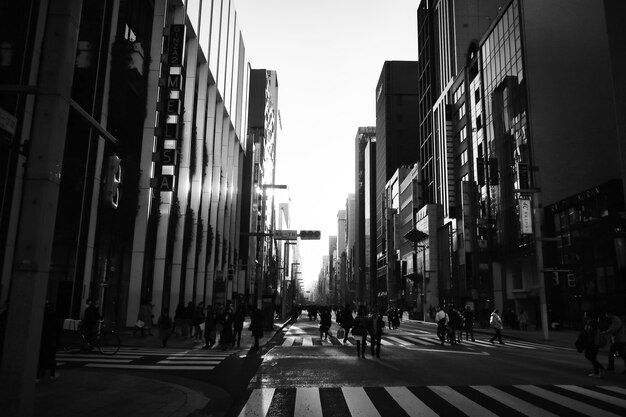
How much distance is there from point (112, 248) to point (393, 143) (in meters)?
108

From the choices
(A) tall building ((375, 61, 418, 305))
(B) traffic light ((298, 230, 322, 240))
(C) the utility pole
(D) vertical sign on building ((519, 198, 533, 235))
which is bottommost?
(C) the utility pole

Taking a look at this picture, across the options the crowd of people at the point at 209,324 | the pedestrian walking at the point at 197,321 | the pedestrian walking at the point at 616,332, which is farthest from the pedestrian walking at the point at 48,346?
the pedestrian walking at the point at 616,332

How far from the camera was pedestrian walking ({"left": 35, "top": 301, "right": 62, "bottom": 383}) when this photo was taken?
33.2ft

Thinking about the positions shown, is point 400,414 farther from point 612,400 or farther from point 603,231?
point 603,231

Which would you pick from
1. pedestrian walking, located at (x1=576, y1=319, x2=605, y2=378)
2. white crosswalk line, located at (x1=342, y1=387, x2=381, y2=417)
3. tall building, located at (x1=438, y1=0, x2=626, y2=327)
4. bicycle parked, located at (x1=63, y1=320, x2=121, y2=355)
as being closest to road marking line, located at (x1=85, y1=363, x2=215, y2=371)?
bicycle parked, located at (x1=63, y1=320, x2=121, y2=355)

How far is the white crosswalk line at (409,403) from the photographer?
7.93 meters

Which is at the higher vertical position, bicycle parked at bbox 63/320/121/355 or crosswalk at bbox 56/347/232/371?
bicycle parked at bbox 63/320/121/355

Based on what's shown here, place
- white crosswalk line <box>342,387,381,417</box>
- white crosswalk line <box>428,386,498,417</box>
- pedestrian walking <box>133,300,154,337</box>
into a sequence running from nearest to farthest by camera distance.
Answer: white crosswalk line <box>342,387,381,417</box> < white crosswalk line <box>428,386,498,417</box> < pedestrian walking <box>133,300,154,337</box>

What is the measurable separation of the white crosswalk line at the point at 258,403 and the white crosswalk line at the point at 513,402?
4.46 m

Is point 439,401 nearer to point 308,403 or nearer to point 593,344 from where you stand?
point 308,403

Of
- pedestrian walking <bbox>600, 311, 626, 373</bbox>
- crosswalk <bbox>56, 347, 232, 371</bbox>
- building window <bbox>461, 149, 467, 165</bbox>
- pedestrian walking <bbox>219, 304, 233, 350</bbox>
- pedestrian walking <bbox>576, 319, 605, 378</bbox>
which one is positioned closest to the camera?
pedestrian walking <bbox>576, 319, 605, 378</bbox>

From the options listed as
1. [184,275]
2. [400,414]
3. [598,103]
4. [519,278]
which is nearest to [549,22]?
[598,103]

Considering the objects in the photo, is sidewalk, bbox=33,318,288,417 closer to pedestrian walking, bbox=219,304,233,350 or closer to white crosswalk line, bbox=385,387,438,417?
white crosswalk line, bbox=385,387,438,417

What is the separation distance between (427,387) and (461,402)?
1.67 meters
